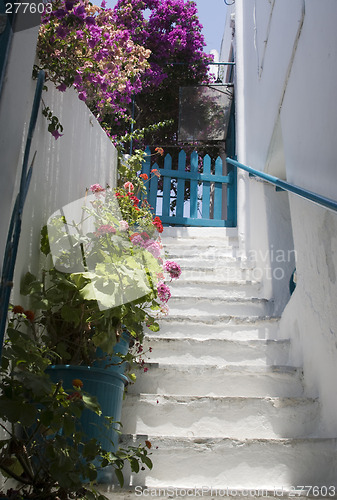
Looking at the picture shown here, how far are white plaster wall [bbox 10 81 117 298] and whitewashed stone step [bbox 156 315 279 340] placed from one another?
1.07m

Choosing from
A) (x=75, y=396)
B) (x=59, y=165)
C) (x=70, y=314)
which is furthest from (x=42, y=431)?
(x=59, y=165)

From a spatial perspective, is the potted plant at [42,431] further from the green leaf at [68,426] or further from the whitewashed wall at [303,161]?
the whitewashed wall at [303,161]

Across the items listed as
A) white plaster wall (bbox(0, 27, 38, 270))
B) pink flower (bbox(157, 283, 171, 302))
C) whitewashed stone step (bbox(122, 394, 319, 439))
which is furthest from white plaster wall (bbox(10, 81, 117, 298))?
whitewashed stone step (bbox(122, 394, 319, 439))

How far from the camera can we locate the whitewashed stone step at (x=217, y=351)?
11.4ft

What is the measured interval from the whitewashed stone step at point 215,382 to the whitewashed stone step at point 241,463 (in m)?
0.53

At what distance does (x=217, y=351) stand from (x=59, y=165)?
4.88 feet

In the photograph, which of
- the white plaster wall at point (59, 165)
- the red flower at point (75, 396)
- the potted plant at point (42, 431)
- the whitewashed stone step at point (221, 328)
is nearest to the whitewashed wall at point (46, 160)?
the white plaster wall at point (59, 165)

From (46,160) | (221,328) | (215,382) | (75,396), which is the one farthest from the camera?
(221,328)

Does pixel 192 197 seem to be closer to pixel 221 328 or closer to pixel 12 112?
pixel 221 328

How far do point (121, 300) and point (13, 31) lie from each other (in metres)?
1.23

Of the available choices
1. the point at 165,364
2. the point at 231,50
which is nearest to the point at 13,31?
the point at 165,364

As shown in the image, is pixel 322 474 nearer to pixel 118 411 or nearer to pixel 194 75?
pixel 118 411

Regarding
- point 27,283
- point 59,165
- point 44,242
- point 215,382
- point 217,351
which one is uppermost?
point 59,165

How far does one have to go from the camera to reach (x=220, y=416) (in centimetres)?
289
